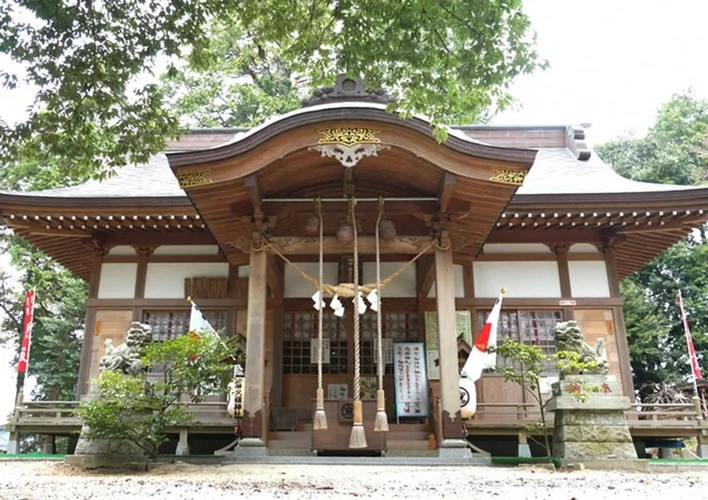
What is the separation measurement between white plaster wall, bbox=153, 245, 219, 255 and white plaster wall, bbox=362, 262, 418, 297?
302cm

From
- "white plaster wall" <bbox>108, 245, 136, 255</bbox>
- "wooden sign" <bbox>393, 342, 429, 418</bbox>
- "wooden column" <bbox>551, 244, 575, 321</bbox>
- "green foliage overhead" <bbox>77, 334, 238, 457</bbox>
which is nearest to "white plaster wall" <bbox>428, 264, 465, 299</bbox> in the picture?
"wooden sign" <bbox>393, 342, 429, 418</bbox>

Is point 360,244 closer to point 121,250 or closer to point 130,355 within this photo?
point 130,355

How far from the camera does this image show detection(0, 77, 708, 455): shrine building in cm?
845

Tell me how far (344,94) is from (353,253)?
2.59m

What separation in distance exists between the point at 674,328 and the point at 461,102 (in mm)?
18723

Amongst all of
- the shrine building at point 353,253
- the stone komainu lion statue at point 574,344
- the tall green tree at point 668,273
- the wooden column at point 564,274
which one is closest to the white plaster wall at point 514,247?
the shrine building at point 353,253

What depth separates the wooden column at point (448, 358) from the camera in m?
8.32

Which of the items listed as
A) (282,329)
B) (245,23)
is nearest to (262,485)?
(245,23)

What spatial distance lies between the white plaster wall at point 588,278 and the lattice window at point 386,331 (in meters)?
3.15

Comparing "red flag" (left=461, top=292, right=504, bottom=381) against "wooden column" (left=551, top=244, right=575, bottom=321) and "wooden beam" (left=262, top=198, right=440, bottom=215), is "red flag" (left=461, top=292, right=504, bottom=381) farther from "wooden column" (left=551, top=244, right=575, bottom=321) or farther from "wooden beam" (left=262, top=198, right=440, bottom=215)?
"wooden column" (left=551, top=244, right=575, bottom=321)

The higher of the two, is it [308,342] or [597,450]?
[308,342]

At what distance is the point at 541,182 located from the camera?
40.5 feet

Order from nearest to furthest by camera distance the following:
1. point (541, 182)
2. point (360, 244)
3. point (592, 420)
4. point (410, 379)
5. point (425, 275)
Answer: point (592, 420) < point (360, 244) < point (410, 379) < point (425, 275) < point (541, 182)

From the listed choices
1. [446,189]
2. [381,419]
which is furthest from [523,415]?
[446,189]
